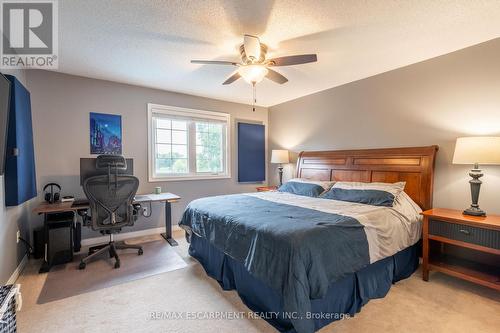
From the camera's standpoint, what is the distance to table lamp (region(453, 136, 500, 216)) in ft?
7.52

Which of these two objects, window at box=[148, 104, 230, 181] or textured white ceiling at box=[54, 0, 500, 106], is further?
window at box=[148, 104, 230, 181]

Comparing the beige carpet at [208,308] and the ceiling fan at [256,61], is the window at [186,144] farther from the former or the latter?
the beige carpet at [208,308]

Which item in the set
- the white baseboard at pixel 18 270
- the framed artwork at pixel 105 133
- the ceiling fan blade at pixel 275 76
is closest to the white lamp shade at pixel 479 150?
the ceiling fan blade at pixel 275 76

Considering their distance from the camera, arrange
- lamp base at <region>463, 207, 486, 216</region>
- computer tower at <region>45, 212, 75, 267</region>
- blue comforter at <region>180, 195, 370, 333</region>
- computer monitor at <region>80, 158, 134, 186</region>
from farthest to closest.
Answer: computer monitor at <region>80, 158, 134, 186</region> → computer tower at <region>45, 212, 75, 267</region> → lamp base at <region>463, 207, 486, 216</region> → blue comforter at <region>180, 195, 370, 333</region>

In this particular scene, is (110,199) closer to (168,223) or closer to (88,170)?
(88,170)

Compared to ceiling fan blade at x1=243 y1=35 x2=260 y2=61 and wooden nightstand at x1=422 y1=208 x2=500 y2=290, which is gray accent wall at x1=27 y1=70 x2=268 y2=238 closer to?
ceiling fan blade at x1=243 y1=35 x2=260 y2=61

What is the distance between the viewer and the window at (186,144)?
14.0 feet

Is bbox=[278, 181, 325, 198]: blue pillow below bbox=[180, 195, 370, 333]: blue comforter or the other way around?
the other way around

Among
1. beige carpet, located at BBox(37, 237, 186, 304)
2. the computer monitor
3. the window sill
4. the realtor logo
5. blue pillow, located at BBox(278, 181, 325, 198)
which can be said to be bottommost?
beige carpet, located at BBox(37, 237, 186, 304)

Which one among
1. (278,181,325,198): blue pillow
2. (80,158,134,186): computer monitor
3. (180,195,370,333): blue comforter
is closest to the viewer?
(180,195,370,333): blue comforter

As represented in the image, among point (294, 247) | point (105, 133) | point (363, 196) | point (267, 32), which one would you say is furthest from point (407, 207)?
point (105, 133)

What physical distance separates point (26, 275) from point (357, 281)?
351 centimetres

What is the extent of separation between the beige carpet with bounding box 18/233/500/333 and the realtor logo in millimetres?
2471

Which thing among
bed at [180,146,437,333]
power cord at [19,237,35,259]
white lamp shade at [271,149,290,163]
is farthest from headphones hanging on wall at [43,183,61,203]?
white lamp shade at [271,149,290,163]
